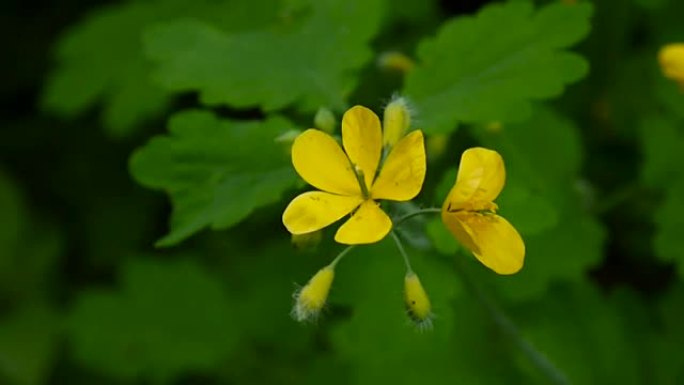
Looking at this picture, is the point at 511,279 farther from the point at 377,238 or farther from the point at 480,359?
the point at 377,238

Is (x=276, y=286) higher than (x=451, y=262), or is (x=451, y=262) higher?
(x=451, y=262)

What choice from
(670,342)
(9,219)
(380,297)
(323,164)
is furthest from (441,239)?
(9,219)

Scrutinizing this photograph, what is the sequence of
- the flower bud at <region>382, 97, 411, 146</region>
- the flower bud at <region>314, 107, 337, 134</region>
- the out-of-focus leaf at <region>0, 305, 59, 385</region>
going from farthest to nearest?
the out-of-focus leaf at <region>0, 305, 59, 385</region> < the flower bud at <region>314, 107, 337, 134</region> < the flower bud at <region>382, 97, 411, 146</region>

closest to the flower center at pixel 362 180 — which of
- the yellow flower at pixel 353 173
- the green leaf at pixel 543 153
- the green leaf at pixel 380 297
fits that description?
the yellow flower at pixel 353 173

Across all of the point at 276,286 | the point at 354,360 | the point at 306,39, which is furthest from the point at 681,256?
the point at 276,286

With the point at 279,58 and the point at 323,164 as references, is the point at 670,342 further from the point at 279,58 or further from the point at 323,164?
the point at 323,164

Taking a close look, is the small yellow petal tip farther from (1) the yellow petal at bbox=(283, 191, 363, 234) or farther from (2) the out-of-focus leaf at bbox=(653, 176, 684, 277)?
(2) the out-of-focus leaf at bbox=(653, 176, 684, 277)

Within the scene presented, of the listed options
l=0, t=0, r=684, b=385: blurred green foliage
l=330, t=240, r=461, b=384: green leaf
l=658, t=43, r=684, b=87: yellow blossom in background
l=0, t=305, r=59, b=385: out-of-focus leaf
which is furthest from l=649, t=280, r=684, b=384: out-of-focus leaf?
l=0, t=305, r=59, b=385: out-of-focus leaf
